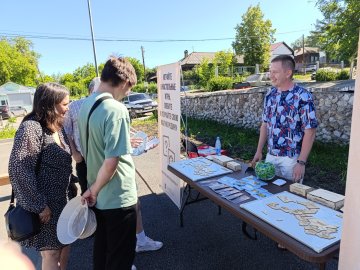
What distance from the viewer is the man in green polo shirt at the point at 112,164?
5.24 ft

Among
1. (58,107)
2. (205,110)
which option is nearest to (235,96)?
(205,110)

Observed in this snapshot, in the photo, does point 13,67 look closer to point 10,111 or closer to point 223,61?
point 10,111

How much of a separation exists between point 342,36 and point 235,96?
158 inches

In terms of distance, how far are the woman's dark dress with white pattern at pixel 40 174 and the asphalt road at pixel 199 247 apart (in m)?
1.05

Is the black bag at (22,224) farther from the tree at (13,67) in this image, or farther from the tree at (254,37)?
the tree at (13,67)

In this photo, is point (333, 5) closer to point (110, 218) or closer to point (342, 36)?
point (342, 36)

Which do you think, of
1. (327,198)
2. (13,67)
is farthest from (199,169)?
(13,67)

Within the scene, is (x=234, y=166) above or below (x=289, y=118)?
below

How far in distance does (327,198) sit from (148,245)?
6.13ft

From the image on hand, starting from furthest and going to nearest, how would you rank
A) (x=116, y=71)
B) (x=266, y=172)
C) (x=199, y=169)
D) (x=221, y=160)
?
(x=221, y=160), (x=199, y=169), (x=266, y=172), (x=116, y=71)

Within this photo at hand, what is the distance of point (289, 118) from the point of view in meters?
2.43

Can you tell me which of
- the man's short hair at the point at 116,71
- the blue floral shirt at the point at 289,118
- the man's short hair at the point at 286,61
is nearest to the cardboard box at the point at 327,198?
the blue floral shirt at the point at 289,118

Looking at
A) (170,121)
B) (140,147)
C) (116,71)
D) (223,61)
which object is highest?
(223,61)

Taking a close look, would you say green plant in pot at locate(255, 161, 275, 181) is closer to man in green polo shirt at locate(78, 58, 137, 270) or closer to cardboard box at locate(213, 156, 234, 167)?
cardboard box at locate(213, 156, 234, 167)
